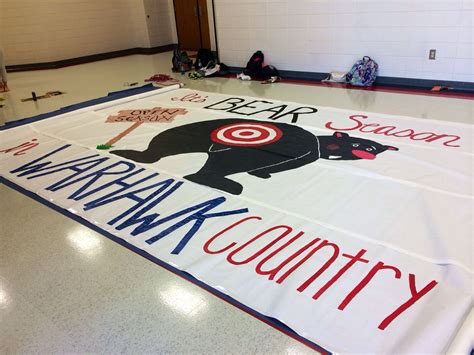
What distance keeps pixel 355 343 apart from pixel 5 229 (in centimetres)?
247

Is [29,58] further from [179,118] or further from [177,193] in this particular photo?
[177,193]

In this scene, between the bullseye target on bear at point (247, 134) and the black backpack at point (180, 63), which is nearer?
the bullseye target on bear at point (247, 134)

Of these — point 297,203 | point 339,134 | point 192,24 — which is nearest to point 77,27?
point 192,24

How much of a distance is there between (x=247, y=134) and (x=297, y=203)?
1.52 metres

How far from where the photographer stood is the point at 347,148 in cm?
362

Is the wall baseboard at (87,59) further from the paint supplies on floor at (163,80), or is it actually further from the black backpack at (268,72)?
the black backpack at (268,72)

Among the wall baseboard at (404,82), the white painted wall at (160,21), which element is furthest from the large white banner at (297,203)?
the white painted wall at (160,21)

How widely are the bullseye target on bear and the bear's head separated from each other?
0.52m

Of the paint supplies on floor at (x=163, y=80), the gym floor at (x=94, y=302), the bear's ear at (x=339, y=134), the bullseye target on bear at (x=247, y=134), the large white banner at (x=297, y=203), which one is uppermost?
the paint supplies on floor at (x=163, y=80)

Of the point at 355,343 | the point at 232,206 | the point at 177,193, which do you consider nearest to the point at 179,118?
the point at 177,193

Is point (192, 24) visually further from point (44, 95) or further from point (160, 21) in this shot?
point (44, 95)

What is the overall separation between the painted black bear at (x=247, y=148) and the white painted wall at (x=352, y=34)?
2333 mm

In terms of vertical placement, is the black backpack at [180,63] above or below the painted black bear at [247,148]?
above

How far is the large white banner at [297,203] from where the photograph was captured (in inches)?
74.2
